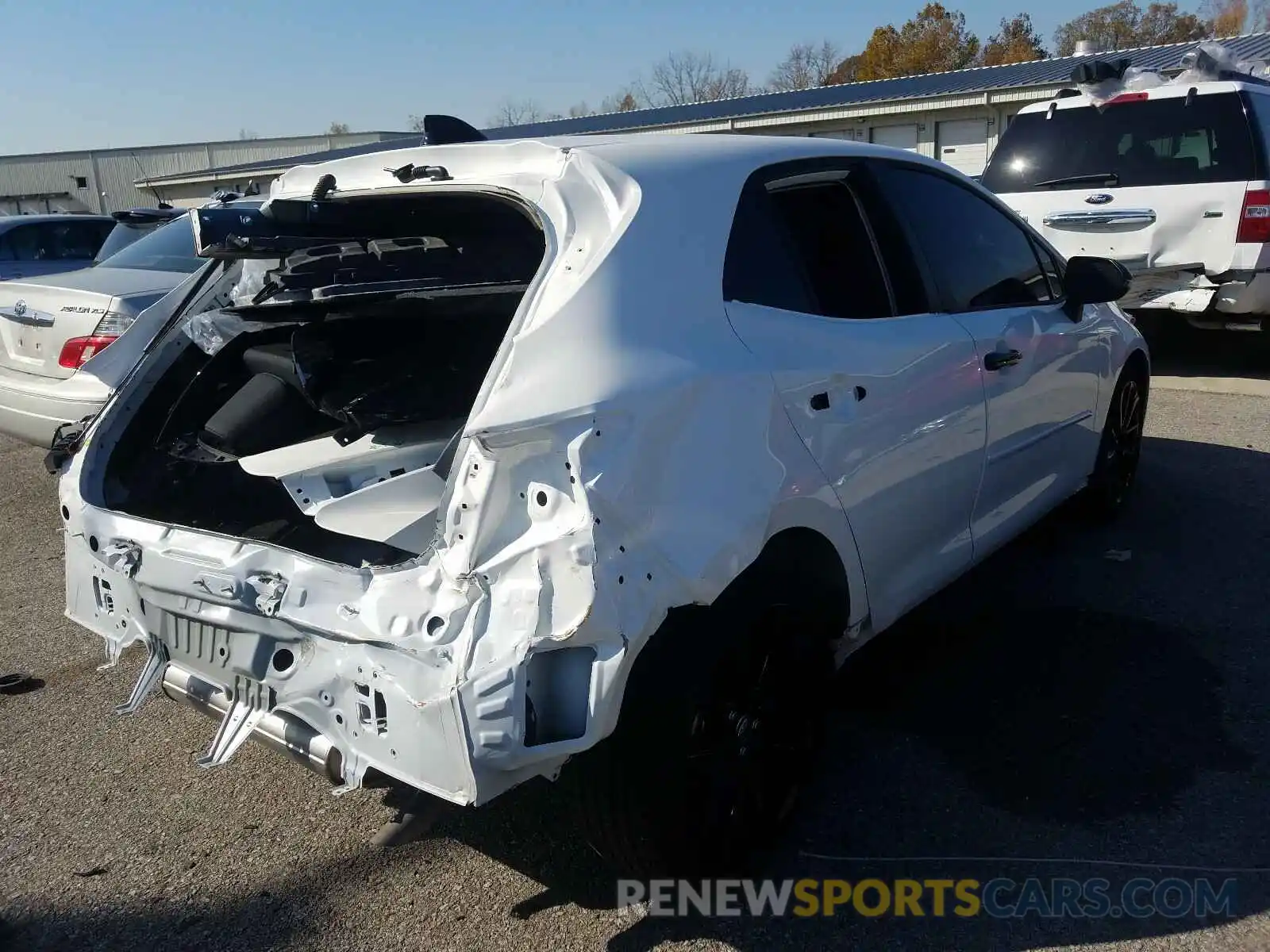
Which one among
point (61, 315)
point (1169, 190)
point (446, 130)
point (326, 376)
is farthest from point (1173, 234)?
point (61, 315)

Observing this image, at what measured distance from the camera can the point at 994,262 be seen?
12.6 feet

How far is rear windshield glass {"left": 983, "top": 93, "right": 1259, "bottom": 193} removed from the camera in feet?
25.0

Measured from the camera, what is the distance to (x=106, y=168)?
52.3 meters

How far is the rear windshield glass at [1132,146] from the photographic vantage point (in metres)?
7.62

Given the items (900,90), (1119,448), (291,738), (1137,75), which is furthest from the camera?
(900,90)

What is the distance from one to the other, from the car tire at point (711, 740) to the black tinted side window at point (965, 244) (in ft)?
4.49

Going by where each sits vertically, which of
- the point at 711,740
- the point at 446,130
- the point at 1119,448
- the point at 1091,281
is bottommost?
the point at 1119,448

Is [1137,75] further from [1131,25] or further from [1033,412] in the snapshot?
[1131,25]

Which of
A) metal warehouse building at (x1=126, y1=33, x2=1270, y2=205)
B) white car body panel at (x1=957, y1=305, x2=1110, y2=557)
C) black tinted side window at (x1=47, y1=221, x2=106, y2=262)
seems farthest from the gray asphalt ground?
metal warehouse building at (x1=126, y1=33, x2=1270, y2=205)

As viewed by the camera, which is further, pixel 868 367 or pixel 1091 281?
pixel 1091 281

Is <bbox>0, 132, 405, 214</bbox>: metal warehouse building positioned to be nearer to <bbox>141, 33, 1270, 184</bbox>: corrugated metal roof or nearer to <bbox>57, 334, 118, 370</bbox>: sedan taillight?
<bbox>141, 33, 1270, 184</bbox>: corrugated metal roof

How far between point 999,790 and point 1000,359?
140 cm

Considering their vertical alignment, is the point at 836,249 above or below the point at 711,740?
above

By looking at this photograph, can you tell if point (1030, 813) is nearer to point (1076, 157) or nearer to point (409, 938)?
point (409, 938)
